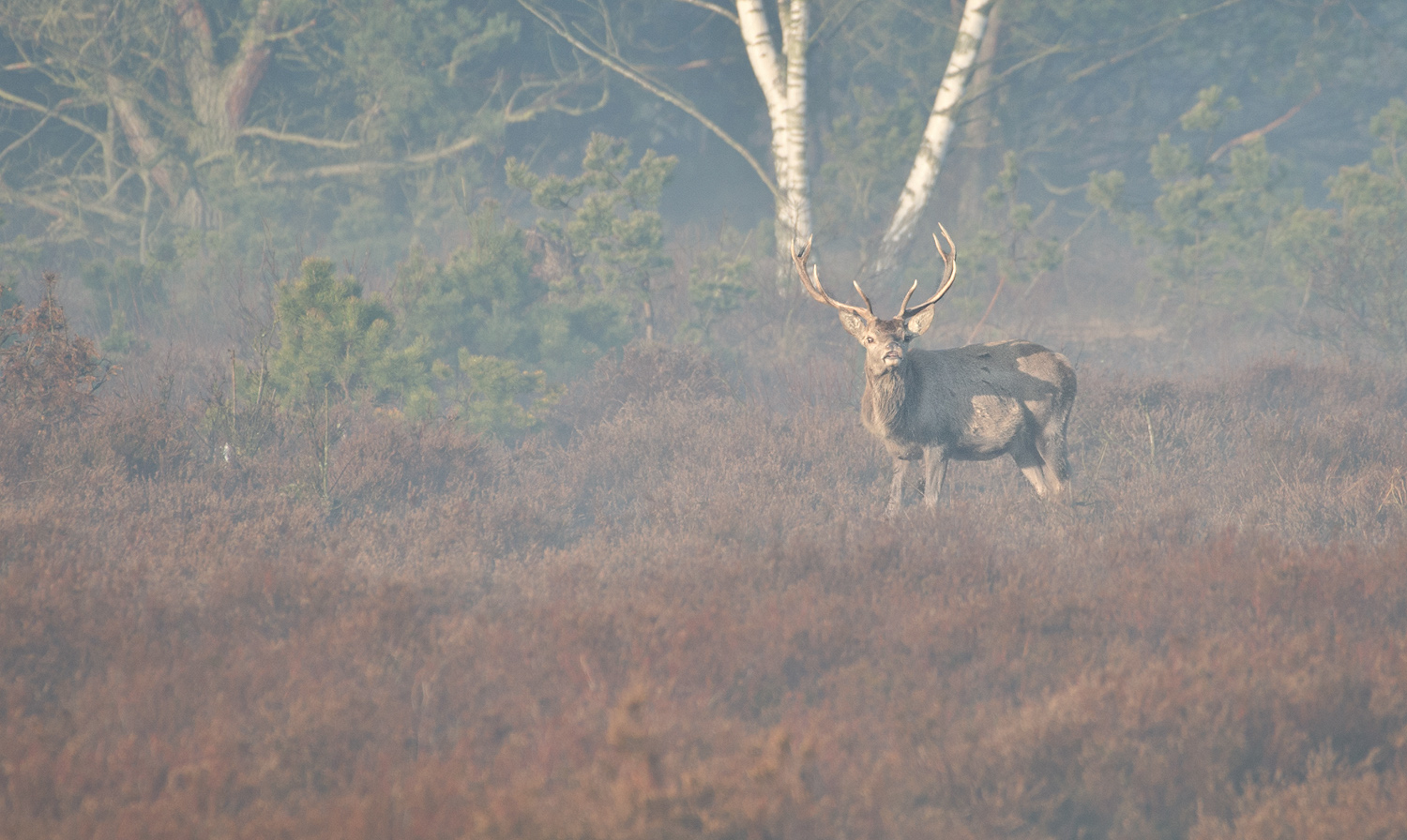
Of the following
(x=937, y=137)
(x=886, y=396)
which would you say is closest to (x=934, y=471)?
(x=886, y=396)

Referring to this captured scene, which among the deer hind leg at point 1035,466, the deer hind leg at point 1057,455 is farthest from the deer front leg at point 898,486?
the deer hind leg at point 1057,455

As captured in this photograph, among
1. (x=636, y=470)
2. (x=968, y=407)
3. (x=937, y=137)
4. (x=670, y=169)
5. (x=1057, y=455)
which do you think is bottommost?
(x=636, y=470)

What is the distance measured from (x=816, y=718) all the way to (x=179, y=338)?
1174cm

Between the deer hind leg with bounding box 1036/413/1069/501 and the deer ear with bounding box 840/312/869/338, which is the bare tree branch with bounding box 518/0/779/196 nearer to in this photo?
the deer ear with bounding box 840/312/869/338

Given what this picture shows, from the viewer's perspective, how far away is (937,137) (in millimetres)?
13148

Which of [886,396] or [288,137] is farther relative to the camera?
[288,137]

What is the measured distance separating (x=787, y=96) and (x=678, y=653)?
33.7ft

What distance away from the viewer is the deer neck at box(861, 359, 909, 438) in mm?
6484

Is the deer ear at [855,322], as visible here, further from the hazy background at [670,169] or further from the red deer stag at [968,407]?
the hazy background at [670,169]

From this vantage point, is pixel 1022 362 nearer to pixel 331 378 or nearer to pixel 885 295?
pixel 331 378

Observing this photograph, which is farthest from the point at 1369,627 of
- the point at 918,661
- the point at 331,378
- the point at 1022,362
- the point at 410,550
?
the point at 331,378

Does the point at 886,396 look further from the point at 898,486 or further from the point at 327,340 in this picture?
the point at 327,340

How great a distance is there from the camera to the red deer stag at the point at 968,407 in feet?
22.0

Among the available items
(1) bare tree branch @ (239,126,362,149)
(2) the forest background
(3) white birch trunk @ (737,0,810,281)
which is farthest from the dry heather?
(1) bare tree branch @ (239,126,362,149)
